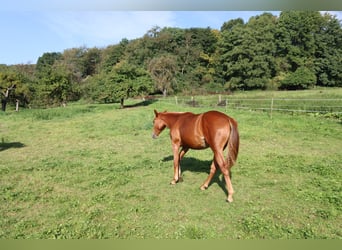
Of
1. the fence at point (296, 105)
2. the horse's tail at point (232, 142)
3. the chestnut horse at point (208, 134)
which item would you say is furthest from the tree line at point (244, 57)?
the horse's tail at point (232, 142)

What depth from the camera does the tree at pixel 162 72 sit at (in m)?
39.6

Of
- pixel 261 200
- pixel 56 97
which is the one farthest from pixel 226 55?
pixel 261 200

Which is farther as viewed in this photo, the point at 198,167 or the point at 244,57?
the point at 244,57

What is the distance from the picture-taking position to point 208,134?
3893 millimetres

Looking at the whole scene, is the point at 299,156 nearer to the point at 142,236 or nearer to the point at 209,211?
the point at 209,211

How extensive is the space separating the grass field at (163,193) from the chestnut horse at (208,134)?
475 millimetres

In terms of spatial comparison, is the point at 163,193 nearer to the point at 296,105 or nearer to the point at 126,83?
the point at 296,105

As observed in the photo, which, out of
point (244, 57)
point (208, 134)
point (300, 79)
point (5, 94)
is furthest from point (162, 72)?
point (208, 134)

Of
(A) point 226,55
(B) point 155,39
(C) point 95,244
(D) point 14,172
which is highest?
(B) point 155,39

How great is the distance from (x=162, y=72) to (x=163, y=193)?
123 feet

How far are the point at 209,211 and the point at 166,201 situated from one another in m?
0.72

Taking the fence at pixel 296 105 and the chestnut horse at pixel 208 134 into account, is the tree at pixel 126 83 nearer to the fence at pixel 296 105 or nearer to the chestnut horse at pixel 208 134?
the fence at pixel 296 105

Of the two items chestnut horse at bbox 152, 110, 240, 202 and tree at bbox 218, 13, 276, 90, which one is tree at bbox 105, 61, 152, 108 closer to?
chestnut horse at bbox 152, 110, 240, 202

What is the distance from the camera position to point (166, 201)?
12.4 feet
